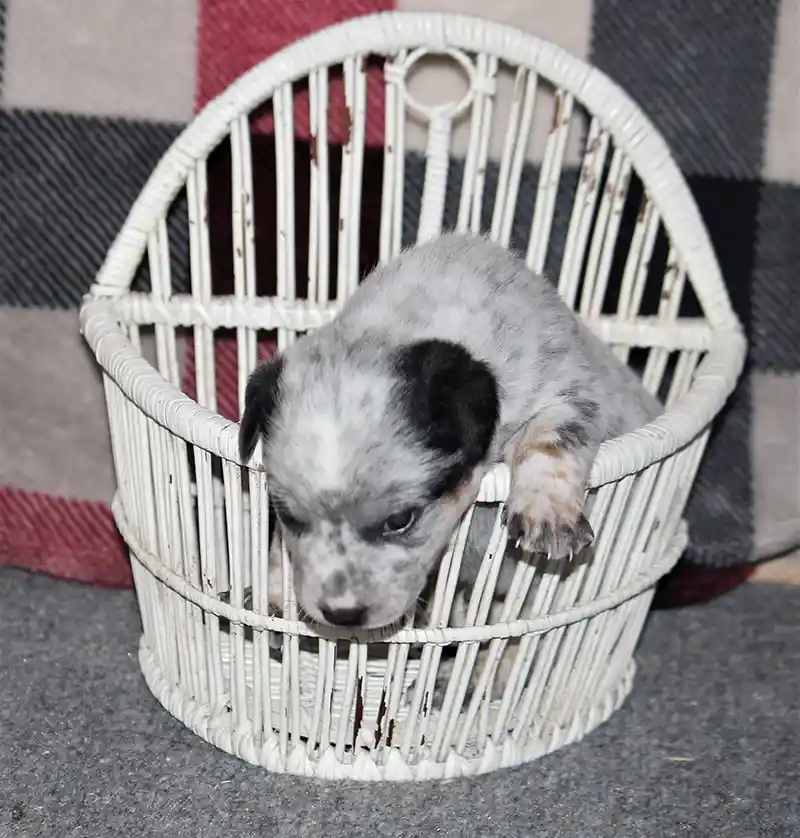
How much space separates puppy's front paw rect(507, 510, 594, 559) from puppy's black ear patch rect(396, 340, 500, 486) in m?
0.13

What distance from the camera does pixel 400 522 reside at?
2.07m

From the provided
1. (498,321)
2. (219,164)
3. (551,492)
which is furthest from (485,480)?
(219,164)

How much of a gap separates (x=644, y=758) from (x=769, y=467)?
910 millimetres

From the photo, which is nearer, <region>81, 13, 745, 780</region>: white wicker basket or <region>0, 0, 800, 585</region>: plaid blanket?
<region>81, 13, 745, 780</region>: white wicker basket

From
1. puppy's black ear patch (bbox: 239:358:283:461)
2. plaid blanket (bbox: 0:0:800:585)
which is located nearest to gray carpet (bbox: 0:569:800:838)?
plaid blanket (bbox: 0:0:800:585)

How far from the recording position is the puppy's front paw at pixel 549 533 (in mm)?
2027

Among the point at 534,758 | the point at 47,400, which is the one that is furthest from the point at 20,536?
the point at 534,758

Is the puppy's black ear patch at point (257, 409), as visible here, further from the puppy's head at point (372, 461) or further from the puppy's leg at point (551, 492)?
the puppy's leg at point (551, 492)

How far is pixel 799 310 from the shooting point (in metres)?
3.04

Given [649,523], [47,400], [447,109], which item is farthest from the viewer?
[47,400]

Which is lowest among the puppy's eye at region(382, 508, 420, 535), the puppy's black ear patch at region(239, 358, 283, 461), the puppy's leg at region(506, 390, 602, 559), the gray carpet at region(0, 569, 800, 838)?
the gray carpet at region(0, 569, 800, 838)

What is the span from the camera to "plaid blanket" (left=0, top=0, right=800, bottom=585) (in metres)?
2.89

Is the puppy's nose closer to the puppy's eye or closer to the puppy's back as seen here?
the puppy's eye

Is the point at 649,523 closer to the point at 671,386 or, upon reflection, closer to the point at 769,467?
the point at 671,386
